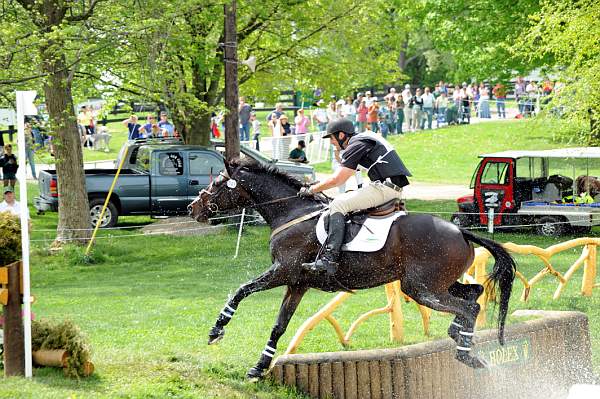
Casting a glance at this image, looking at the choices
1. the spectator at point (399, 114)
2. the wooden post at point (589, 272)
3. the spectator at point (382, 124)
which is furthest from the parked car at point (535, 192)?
the spectator at point (399, 114)

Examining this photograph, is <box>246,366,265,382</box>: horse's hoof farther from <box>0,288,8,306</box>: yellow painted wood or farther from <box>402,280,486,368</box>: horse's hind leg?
<box>0,288,8,306</box>: yellow painted wood

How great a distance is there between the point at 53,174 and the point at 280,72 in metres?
6.83

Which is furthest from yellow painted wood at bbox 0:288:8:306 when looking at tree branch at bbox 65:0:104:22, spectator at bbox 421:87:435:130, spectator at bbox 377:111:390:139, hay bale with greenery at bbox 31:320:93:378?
spectator at bbox 421:87:435:130

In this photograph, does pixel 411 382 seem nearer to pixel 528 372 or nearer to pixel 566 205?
pixel 528 372

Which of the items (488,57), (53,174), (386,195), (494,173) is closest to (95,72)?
(53,174)

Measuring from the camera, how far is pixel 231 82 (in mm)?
22125

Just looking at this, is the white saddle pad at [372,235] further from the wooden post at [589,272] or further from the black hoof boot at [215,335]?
the wooden post at [589,272]

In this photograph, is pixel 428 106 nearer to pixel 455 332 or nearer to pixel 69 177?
pixel 69 177

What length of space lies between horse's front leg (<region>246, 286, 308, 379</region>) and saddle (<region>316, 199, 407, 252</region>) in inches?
25.3

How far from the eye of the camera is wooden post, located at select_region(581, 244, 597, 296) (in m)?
15.8

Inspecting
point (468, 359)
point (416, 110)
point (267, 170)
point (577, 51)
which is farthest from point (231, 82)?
point (416, 110)

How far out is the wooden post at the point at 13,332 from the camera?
31.4ft

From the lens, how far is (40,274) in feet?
63.1

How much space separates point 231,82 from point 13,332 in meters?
13.1
